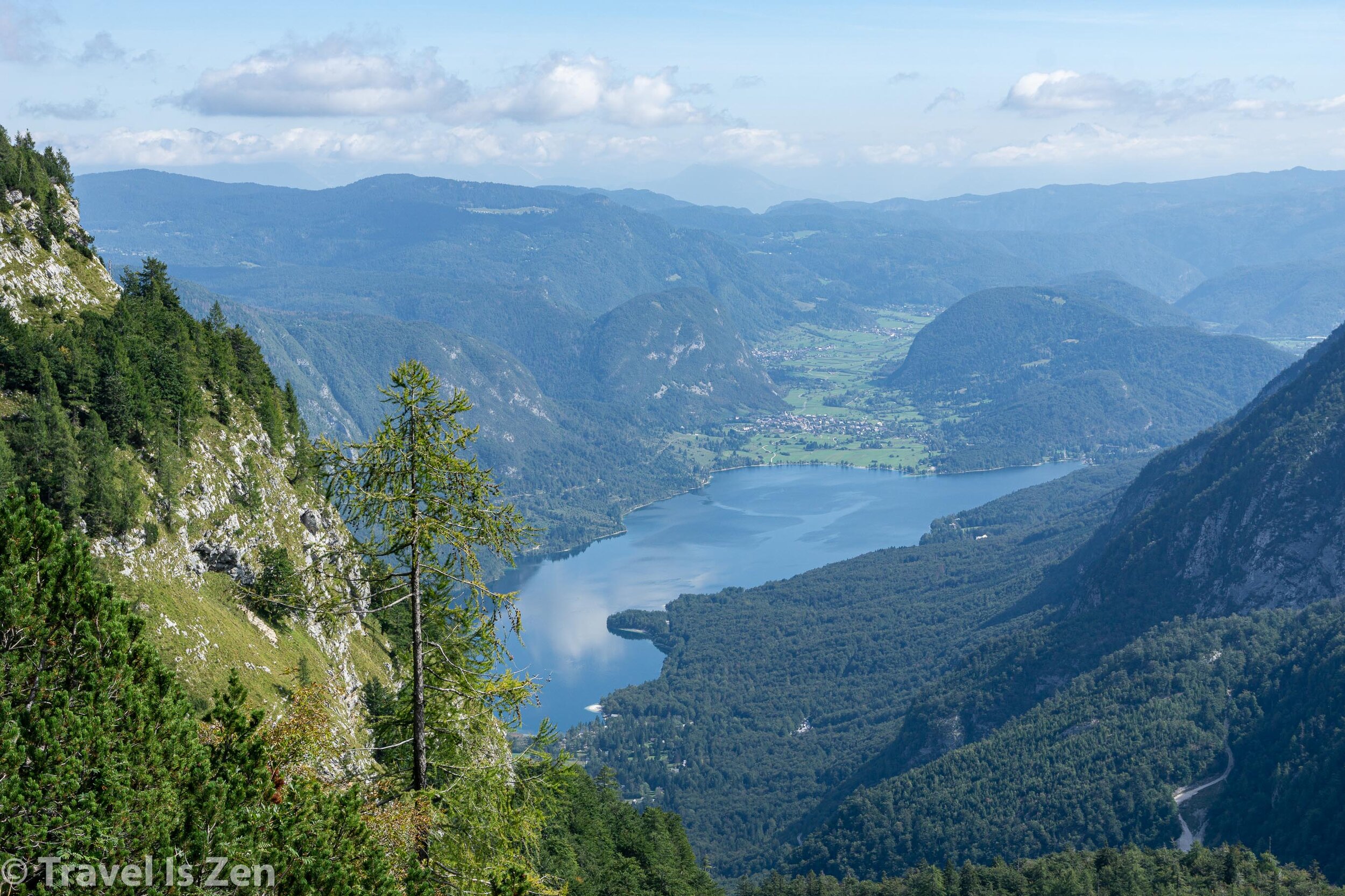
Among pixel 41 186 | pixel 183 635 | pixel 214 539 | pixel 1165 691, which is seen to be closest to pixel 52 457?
pixel 183 635

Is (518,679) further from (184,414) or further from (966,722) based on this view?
(966,722)

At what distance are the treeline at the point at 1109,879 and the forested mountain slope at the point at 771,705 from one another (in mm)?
42306

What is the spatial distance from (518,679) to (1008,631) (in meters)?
164

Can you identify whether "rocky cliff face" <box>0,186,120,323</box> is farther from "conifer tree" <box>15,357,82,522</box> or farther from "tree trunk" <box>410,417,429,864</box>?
"tree trunk" <box>410,417,429,864</box>

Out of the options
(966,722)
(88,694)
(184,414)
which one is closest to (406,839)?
(88,694)

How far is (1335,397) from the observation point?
520 feet

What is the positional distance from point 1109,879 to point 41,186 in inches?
3181

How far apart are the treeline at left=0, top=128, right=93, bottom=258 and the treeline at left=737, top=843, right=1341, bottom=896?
6527 cm

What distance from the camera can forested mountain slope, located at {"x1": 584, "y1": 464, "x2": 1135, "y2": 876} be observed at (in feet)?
456

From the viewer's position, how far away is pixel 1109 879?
2955 inches

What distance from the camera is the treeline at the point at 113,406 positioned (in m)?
32.3

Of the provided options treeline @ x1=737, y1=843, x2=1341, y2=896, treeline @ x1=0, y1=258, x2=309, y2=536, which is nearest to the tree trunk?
treeline @ x1=0, y1=258, x2=309, y2=536

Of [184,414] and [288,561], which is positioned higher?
[184,414]

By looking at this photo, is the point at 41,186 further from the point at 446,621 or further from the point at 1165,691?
the point at 1165,691
